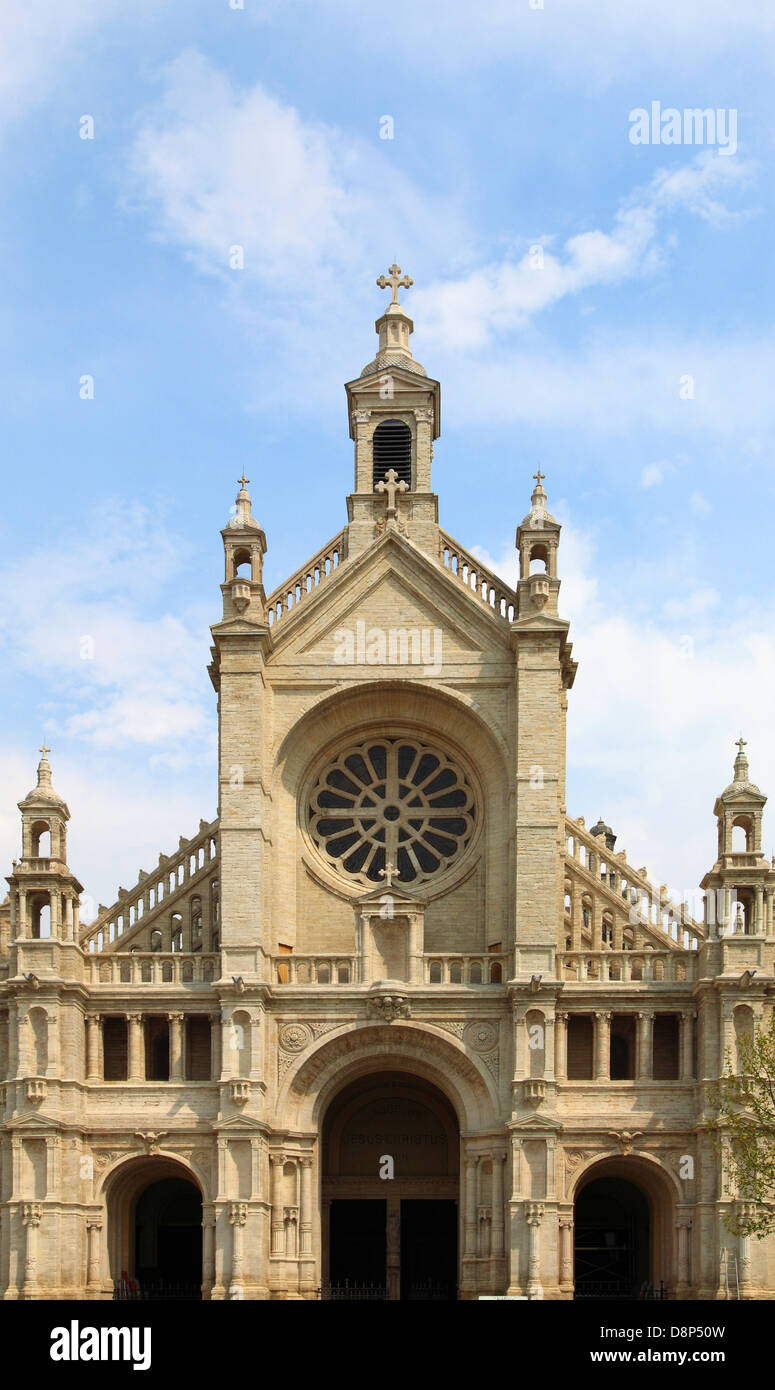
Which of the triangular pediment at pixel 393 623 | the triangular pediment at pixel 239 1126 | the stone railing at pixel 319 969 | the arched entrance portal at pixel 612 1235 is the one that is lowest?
the arched entrance portal at pixel 612 1235

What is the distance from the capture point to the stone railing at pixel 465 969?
4853cm

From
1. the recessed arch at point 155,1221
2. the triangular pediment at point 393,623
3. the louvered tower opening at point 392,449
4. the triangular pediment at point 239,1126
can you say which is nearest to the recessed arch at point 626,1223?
the triangular pediment at point 239,1126

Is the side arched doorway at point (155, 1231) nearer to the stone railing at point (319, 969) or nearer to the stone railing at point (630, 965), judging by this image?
the stone railing at point (319, 969)

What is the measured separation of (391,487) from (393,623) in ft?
13.3

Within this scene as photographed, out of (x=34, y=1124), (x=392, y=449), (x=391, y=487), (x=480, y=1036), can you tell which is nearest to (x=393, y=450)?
(x=392, y=449)

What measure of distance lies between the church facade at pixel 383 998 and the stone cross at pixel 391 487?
0.29 ft

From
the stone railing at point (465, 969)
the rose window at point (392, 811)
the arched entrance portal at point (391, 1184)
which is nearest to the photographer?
the stone railing at point (465, 969)

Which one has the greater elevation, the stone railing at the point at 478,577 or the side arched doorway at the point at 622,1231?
the stone railing at the point at 478,577

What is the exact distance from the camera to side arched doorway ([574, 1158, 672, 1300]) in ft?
159

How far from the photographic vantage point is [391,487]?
52938 millimetres
